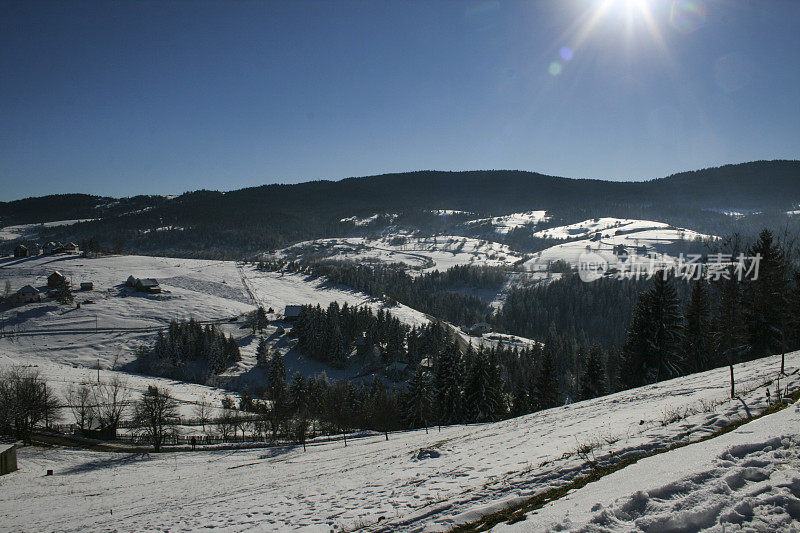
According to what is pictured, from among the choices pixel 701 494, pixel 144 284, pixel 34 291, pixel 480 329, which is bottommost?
pixel 480 329

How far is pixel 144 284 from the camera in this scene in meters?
115

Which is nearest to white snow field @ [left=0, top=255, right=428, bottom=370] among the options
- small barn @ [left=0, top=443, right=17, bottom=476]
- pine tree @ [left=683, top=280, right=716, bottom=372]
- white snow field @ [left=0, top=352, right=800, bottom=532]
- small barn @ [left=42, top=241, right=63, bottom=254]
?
small barn @ [left=42, top=241, right=63, bottom=254]

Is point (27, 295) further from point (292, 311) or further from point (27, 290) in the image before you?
point (292, 311)

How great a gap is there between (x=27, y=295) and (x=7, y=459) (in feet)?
309

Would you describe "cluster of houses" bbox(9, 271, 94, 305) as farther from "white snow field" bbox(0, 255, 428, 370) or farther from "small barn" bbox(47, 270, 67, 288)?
"white snow field" bbox(0, 255, 428, 370)

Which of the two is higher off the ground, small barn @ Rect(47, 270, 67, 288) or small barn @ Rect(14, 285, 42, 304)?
small barn @ Rect(47, 270, 67, 288)

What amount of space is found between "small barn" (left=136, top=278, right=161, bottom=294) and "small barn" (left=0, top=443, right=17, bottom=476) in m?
94.4

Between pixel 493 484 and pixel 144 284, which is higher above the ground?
pixel 493 484

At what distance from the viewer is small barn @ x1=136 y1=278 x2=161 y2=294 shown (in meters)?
115

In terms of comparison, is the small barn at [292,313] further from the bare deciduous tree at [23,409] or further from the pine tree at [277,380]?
the bare deciduous tree at [23,409]

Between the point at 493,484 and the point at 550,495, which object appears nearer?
the point at 550,495

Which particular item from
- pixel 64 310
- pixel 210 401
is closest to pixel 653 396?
pixel 210 401

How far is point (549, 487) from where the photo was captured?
32.4 ft

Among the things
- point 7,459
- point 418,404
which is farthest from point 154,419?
point 418,404
